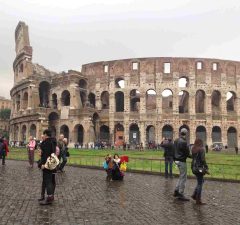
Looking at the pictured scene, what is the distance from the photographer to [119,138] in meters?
47.6

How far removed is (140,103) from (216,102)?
11118 mm

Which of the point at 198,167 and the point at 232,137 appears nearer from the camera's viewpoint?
the point at 198,167

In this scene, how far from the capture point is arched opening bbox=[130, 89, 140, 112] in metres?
50.9

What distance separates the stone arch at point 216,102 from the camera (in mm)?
48094

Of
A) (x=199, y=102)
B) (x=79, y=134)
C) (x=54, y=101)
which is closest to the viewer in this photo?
(x=79, y=134)

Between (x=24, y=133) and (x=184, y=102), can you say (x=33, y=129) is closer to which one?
(x=24, y=133)

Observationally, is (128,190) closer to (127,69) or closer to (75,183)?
(75,183)

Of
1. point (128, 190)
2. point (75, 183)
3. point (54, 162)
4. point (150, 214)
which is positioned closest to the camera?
point (150, 214)

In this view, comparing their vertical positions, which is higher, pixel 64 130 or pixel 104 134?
pixel 64 130

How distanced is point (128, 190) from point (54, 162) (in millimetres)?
3262

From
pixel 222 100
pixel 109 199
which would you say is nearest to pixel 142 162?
pixel 109 199

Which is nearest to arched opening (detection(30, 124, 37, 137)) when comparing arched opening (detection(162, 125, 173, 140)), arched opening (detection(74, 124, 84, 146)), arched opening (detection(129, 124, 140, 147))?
arched opening (detection(74, 124, 84, 146))

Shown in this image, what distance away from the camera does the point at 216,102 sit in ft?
165

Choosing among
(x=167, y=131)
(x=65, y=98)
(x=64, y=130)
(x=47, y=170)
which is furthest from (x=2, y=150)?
(x=167, y=131)
